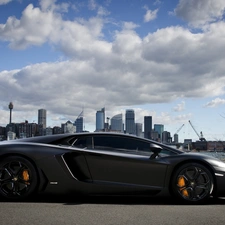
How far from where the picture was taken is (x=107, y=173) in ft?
21.2

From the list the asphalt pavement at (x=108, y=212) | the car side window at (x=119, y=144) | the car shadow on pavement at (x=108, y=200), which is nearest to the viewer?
the asphalt pavement at (x=108, y=212)

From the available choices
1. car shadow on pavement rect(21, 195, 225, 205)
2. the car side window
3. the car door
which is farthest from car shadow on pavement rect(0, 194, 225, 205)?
the car side window

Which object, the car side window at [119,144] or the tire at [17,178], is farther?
the car side window at [119,144]

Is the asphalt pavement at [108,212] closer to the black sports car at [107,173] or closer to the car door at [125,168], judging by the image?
the black sports car at [107,173]

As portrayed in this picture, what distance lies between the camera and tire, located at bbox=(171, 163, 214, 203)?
634 cm

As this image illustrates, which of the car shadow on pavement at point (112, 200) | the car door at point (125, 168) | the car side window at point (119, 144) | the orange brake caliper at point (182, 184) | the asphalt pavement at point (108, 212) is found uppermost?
the car side window at point (119, 144)

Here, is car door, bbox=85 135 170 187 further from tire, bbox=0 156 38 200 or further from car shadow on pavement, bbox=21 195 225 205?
tire, bbox=0 156 38 200

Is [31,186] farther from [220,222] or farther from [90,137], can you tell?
[220,222]

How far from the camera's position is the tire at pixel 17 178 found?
20.8ft

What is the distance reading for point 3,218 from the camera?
477 centimetres

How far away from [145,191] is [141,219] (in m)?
1.63

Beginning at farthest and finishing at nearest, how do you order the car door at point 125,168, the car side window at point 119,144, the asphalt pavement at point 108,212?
the car side window at point 119,144, the car door at point 125,168, the asphalt pavement at point 108,212

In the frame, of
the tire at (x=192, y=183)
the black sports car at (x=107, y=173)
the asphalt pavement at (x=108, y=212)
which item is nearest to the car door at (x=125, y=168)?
the black sports car at (x=107, y=173)

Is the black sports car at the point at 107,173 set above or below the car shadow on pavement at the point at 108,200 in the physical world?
above
